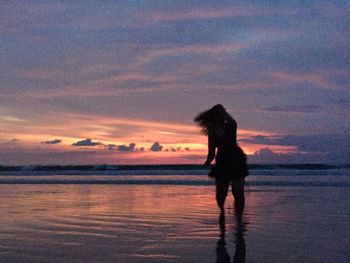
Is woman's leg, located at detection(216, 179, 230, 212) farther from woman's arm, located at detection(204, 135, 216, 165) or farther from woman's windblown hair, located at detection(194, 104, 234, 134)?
woman's windblown hair, located at detection(194, 104, 234, 134)

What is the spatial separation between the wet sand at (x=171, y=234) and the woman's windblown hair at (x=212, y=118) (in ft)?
4.62

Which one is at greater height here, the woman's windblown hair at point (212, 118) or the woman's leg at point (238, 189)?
the woman's windblown hair at point (212, 118)

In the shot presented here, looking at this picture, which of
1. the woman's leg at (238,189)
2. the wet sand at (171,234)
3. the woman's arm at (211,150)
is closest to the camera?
the wet sand at (171,234)

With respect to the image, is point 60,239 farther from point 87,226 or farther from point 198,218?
point 198,218

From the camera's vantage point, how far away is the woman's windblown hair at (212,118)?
8141mm

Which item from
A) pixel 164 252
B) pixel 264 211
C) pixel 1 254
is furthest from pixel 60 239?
pixel 264 211

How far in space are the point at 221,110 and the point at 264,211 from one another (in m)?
2.78

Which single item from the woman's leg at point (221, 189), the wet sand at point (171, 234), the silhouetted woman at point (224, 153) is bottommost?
the wet sand at point (171, 234)

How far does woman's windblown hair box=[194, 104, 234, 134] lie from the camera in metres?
8.14

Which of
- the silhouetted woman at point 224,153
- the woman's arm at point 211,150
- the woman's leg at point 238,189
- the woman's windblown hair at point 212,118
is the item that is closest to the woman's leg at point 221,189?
the silhouetted woman at point 224,153

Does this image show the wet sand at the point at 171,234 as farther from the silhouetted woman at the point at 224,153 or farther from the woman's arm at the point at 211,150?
the woman's arm at the point at 211,150

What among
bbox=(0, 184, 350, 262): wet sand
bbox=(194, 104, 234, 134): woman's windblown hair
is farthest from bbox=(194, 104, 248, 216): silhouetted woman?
bbox=(0, 184, 350, 262): wet sand

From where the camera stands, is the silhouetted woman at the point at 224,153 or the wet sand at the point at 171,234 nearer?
the wet sand at the point at 171,234

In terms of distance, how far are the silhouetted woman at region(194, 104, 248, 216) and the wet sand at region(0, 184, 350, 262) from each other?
494 millimetres
